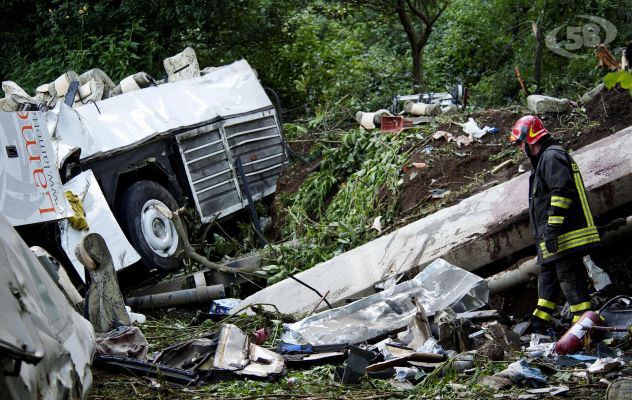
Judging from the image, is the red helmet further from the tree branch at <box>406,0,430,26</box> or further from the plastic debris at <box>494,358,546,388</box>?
the tree branch at <box>406,0,430,26</box>

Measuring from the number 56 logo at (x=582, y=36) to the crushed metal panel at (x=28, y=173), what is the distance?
857cm

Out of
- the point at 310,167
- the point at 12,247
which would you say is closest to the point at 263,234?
the point at 310,167

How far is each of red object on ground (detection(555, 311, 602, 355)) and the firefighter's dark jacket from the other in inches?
22.7

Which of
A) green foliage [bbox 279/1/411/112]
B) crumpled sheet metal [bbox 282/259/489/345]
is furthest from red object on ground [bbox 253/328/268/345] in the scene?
green foliage [bbox 279/1/411/112]

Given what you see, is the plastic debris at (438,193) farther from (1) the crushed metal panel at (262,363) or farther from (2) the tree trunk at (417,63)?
(2) the tree trunk at (417,63)

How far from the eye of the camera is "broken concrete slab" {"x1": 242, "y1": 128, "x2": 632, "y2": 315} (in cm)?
813

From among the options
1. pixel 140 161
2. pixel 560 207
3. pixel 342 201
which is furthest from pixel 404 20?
pixel 560 207

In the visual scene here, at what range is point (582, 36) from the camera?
1440 centimetres

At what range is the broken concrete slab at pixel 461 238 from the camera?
26.7 ft

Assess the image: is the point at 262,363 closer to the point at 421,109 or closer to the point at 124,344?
the point at 124,344

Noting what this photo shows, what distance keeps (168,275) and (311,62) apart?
21.5ft

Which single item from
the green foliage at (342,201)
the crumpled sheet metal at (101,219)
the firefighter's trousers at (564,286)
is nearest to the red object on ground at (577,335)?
the firefighter's trousers at (564,286)

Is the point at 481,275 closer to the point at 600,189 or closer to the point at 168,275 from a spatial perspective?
the point at 600,189

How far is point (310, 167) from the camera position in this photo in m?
12.4
